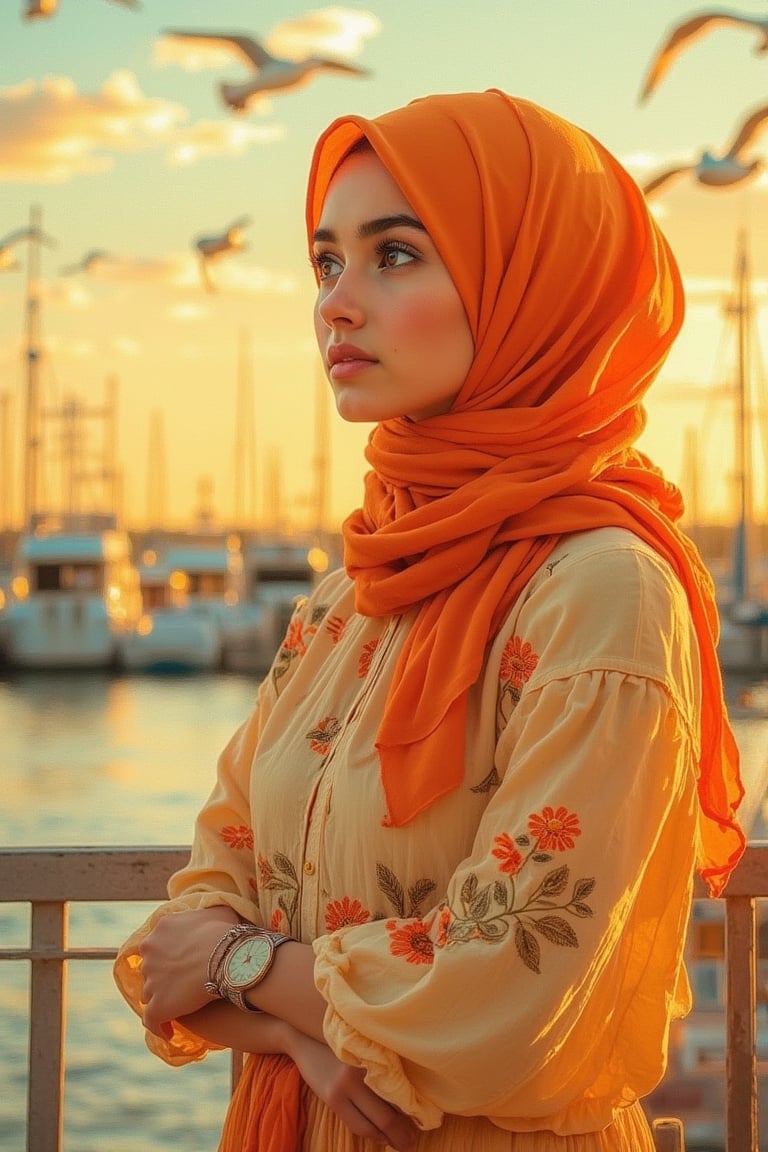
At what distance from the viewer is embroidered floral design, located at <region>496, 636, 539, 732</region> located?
1223 millimetres

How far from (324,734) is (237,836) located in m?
0.18

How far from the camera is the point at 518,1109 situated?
1175 millimetres

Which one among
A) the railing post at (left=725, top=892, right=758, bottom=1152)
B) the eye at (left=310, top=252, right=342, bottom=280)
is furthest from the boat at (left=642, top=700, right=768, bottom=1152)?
the eye at (left=310, top=252, right=342, bottom=280)

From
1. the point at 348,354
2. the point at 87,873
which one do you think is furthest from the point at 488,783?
the point at 87,873

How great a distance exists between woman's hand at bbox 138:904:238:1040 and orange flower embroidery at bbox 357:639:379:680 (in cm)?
25

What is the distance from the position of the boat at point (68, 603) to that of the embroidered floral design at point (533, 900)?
24927 millimetres

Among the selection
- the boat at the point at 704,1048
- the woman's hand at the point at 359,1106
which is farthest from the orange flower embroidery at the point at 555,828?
the boat at the point at 704,1048

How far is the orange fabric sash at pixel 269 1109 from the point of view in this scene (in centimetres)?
130

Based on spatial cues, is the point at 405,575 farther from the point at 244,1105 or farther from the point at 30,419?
the point at 30,419

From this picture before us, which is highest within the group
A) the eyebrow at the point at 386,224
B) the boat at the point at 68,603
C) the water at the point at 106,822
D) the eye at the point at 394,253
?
the eyebrow at the point at 386,224

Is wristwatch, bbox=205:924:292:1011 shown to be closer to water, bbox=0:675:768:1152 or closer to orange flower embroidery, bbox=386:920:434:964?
orange flower embroidery, bbox=386:920:434:964

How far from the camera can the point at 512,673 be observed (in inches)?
48.6

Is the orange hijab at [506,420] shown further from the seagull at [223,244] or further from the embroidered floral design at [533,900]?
the seagull at [223,244]

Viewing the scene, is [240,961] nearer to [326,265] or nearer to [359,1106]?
[359,1106]
